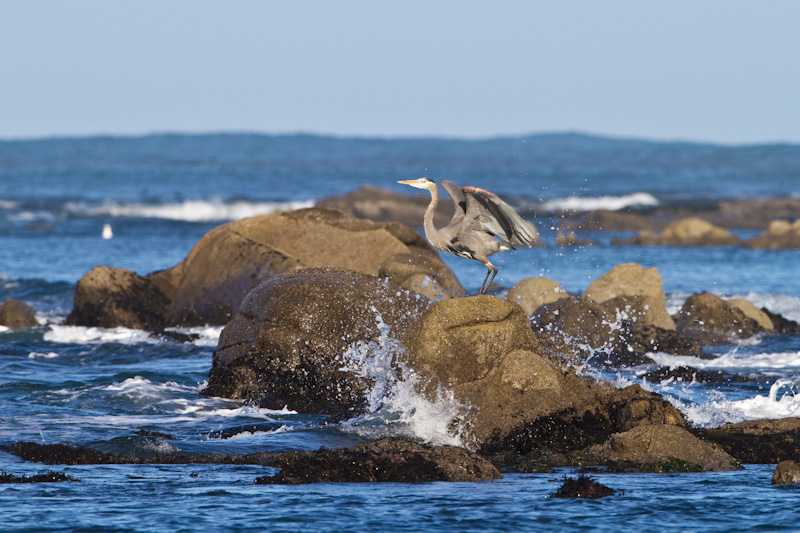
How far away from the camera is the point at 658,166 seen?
4906 inches

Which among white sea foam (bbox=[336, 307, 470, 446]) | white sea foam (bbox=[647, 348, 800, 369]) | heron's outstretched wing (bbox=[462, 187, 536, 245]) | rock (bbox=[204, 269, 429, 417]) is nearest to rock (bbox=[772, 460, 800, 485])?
white sea foam (bbox=[336, 307, 470, 446])

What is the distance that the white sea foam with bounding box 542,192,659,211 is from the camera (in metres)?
61.4

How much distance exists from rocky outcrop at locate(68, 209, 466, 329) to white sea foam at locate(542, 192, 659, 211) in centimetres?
4109

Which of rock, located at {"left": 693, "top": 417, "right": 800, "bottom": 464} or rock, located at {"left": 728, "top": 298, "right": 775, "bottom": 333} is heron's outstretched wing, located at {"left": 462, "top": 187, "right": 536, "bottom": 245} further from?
Result: rock, located at {"left": 728, "top": 298, "right": 775, "bottom": 333}

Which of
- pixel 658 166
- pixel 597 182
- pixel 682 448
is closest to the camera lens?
pixel 682 448

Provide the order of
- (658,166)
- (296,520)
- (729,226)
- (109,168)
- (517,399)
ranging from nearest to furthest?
(296,520)
(517,399)
(729,226)
(109,168)
(658,166)

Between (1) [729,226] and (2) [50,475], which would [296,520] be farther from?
(1) [729,226]

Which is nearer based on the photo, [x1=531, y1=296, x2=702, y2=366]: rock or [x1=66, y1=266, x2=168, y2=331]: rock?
[x1=531, y1=296, x2=702, y2=366]: rock

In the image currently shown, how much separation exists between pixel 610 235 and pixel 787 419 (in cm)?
3197

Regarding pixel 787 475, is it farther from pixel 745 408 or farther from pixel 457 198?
pixel 457 198

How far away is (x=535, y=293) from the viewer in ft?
60.3

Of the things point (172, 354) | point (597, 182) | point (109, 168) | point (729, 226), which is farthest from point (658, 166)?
point (172, 354)

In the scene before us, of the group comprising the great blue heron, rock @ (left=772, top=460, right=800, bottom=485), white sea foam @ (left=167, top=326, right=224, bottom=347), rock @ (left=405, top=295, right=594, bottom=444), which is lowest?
white sea foam @ (left=167, top=326, right=224, bottom=347)

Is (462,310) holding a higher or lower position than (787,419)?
higher
